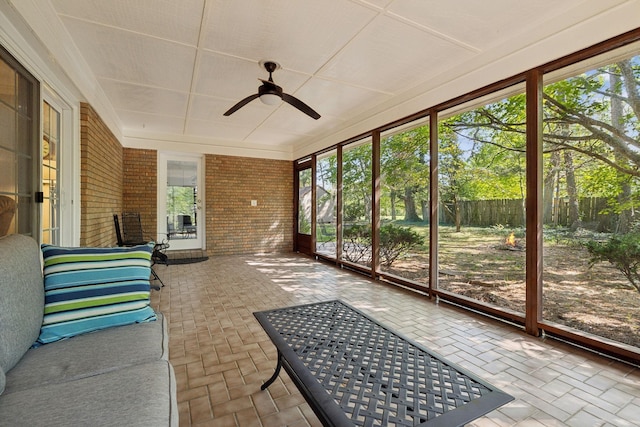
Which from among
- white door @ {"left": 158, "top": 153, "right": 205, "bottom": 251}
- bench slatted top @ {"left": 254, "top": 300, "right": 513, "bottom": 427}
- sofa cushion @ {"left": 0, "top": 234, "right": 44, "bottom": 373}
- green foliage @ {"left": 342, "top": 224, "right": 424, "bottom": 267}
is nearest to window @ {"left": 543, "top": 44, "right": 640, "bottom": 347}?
green foliage @ {"left": 342, "top": 224, "right": 424, "bottom": 267}

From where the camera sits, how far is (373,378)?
1172 mm

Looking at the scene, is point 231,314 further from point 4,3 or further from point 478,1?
point 478,1

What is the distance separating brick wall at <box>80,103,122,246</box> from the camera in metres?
3.33

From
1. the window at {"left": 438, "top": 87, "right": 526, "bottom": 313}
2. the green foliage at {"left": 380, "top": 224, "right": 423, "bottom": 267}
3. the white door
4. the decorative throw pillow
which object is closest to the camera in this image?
the decorative throw pillow

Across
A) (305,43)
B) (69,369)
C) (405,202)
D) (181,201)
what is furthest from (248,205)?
(69,369)

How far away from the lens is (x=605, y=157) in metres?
2.27

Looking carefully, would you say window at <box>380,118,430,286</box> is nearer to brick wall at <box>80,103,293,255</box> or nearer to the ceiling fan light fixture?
the ceiling fan light fixture

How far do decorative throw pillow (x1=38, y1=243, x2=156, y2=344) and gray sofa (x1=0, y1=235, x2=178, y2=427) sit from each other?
0.05m

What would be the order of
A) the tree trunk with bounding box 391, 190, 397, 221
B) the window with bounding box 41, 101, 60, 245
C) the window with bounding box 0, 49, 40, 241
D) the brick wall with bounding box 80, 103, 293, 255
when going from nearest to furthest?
the window with bounding box 0, 49, 40, 241
the window with bounding box 41, 101, 60, 245
the tree trunk with bounding box 391, 190, 397, 221
the brick wall with bounding box 80, 103, 293, 255

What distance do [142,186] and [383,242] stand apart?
16.2 ft

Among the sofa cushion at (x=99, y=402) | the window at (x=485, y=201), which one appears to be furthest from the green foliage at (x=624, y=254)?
the sofa cushion at (x=99, y=402)

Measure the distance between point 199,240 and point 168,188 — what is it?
1311 mm

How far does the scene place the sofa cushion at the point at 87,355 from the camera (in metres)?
1.14

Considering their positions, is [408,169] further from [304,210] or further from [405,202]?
[304,210]
